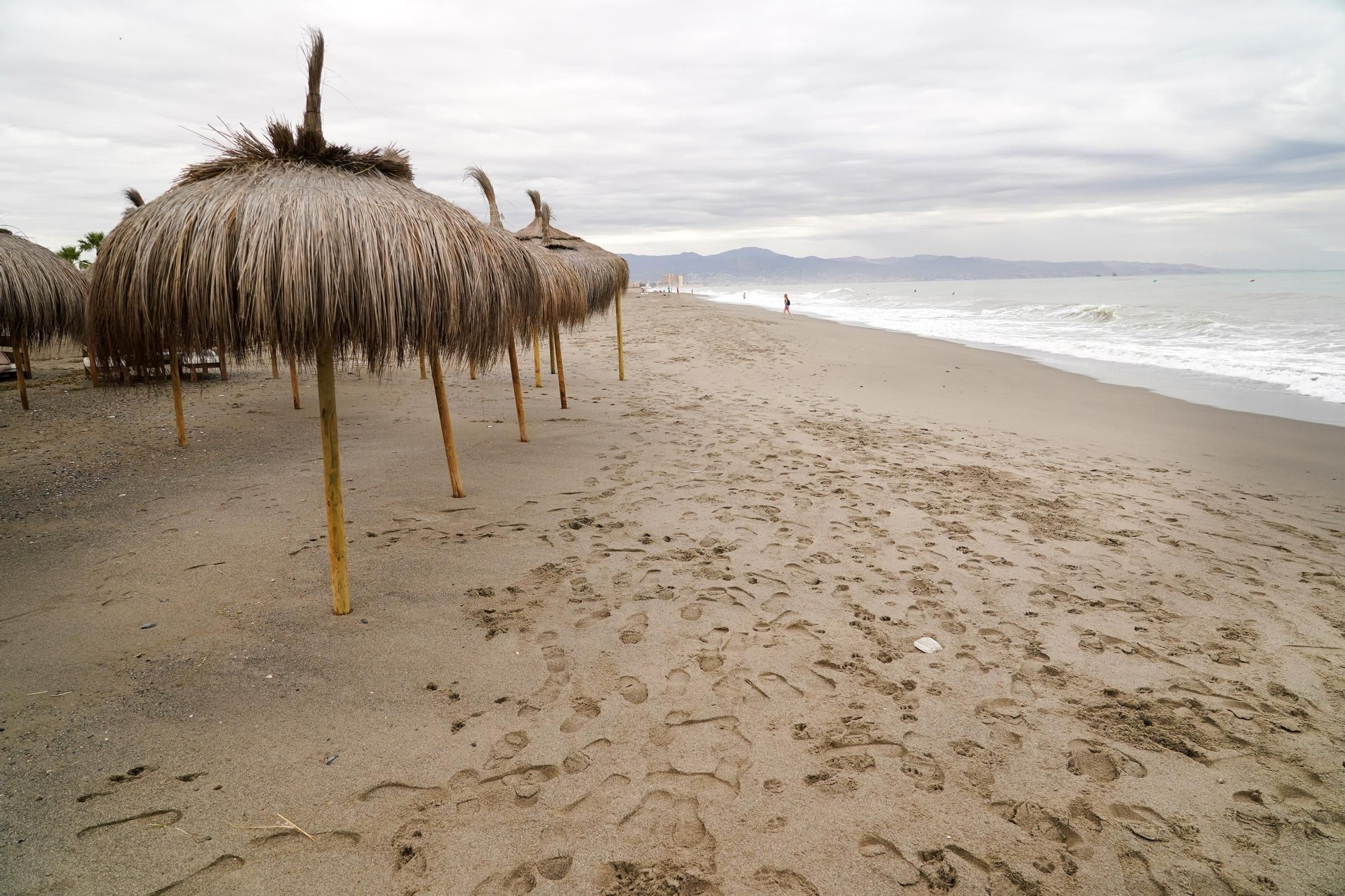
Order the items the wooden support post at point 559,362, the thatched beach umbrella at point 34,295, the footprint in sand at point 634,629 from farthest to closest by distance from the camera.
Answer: the wooden support post at point 559,362 → the thatched beach umbrella at point 34,295 → the footprint in sand at point 634,629

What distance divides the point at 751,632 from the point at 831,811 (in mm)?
1111

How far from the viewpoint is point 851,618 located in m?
3.40

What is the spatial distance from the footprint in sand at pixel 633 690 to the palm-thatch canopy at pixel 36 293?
9.53 m

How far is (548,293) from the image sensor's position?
6.67 m

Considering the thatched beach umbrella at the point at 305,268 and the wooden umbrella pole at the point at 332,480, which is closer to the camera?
the thatched beach umbrella at the point at 305,268

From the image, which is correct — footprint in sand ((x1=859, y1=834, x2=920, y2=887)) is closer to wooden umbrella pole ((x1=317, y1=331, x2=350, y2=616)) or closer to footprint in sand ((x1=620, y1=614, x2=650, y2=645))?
footprint in sand ((x1=620, y1=614, x2=650, y2=645))

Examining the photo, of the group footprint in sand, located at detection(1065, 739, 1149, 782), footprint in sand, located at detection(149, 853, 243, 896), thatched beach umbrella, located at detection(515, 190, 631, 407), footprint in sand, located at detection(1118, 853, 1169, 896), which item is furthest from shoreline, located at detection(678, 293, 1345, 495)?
footprint in sand, located at detection(149, 853, 243, 896)

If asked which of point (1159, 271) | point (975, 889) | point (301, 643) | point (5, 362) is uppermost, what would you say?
point (1159, 271)

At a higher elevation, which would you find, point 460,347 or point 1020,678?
point 460,347

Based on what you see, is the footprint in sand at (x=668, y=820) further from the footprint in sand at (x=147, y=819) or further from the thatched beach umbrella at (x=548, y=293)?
the thatched beach umbrella at (x=548, y=293)

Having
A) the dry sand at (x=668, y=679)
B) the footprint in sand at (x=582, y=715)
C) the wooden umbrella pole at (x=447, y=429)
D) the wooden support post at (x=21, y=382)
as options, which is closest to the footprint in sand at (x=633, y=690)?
the dry sand at (x=668, y=679)

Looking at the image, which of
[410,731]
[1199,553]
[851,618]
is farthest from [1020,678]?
[410,731]

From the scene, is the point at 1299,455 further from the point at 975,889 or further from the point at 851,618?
the point at 975,889

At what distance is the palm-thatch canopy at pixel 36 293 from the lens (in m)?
7.71
